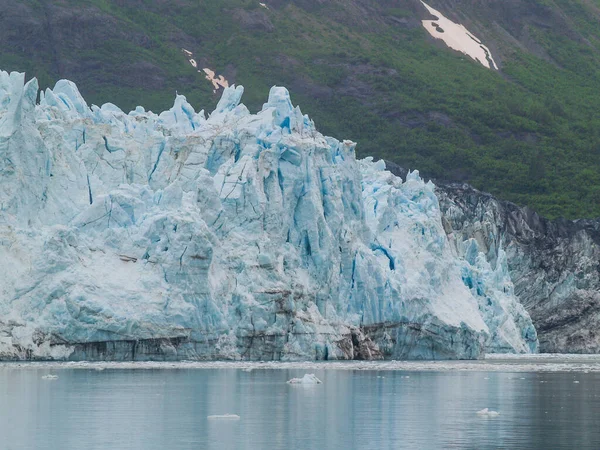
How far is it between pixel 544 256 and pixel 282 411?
46090 millimetres

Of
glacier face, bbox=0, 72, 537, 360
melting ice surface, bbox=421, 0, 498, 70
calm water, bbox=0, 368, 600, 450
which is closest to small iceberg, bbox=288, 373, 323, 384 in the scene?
calm water, bbox=0, 368, 600, 450

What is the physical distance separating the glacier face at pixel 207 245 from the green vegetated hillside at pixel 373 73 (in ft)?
131

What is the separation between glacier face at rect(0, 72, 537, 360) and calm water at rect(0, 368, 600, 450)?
111 inches

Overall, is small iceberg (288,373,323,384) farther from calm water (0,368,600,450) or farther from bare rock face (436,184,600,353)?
bare rock face (436,184,600,353)

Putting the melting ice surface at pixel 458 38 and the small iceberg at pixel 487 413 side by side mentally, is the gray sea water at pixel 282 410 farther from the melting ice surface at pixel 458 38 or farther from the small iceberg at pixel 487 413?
the melting ice surface at pixel 458 38

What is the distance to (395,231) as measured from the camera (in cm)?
4578

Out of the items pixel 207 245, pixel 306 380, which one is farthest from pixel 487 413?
pixel 207 245

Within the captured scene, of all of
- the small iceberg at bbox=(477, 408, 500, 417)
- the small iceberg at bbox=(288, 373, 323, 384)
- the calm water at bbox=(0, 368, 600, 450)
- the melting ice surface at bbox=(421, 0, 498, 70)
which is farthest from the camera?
the melting ice surface at bbox=(421, 0, 498, 70)

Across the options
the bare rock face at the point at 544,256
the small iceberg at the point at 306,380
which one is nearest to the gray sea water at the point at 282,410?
the small iceberg at the point at 306,380

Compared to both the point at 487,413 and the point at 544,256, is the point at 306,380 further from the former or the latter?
the point at 544,256

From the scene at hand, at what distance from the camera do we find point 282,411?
23.5 metres

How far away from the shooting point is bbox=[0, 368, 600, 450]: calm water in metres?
19.6

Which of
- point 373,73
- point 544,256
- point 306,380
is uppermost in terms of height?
point 373,73

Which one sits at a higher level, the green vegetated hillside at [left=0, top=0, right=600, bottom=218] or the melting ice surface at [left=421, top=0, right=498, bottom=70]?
the melting ice surface at [left=421, top=0, right=498, bottom=70]
